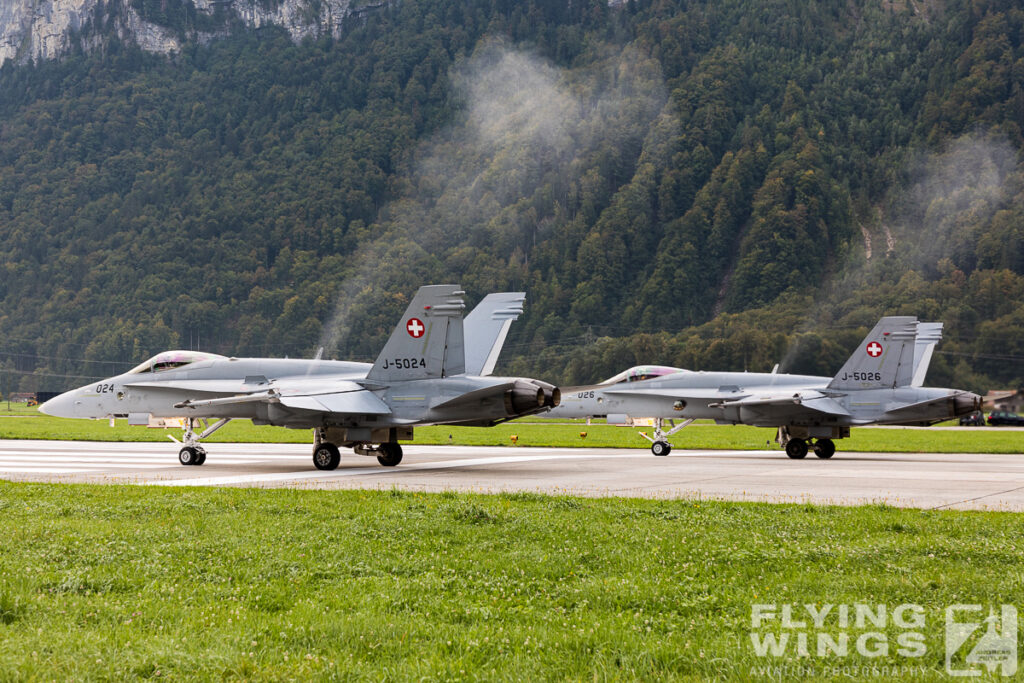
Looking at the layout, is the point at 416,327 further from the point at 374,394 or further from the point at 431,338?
the point at 374,394

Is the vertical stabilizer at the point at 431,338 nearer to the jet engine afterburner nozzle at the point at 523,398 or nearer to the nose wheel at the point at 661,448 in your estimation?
the jet engine afterburner nozzle at the point at 523,398

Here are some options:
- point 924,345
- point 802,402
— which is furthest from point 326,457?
point 924,345

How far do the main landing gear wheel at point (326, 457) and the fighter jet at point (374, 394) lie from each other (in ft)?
0.07

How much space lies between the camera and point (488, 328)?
25703mm

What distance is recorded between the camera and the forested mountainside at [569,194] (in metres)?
125

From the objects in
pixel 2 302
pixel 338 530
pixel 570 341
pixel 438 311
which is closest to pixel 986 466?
pixel 438 311

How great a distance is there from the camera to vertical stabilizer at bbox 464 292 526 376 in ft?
83.8

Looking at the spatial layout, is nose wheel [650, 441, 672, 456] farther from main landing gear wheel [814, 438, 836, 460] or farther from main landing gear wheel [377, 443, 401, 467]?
main landing gear wheel [377, 443, 401, 467]

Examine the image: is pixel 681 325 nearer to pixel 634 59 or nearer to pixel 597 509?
pixel 634 59

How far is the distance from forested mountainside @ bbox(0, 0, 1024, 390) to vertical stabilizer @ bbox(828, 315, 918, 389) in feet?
230

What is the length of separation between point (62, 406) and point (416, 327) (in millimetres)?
10183

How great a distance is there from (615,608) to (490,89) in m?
186

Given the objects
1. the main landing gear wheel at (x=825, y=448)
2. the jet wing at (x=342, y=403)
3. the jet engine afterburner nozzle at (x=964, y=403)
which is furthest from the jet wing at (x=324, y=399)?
the jet engine afterburner nozzle at (x=964, y=403)

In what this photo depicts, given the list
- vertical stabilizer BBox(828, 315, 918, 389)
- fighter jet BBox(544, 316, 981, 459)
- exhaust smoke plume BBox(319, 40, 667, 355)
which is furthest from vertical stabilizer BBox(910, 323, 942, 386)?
exhaust smoke plume BBox(319, 40, 667, 355)
